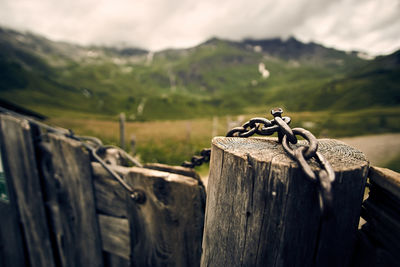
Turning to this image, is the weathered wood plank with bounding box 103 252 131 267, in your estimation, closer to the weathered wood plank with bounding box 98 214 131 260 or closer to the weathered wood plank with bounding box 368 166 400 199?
the weathered wood plank with bounding box 98 214 131 260

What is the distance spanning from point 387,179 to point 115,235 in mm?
2040

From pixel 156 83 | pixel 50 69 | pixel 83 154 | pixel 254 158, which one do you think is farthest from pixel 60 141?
pixel 50 69

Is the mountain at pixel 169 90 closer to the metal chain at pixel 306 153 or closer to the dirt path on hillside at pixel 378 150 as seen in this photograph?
the dirt path on hillside at pixel 378 150

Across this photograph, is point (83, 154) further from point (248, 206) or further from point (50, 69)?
point (50, 69)

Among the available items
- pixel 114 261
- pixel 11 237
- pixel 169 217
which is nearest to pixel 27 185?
pixel 11 237

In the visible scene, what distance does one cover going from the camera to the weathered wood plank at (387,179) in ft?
2.66

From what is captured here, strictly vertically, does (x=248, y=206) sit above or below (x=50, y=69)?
below

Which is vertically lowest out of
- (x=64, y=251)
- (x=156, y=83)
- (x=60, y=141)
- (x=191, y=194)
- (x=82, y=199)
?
(x=64, y=251)

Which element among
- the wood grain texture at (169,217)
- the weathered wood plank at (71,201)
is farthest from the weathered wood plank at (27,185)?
the wood grain texture at (169,217)

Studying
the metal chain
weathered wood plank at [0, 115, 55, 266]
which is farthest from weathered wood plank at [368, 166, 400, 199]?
weathered wood plank at [0, 115, 55, 266]

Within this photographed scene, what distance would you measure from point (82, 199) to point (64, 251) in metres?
0.89

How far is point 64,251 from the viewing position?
2270mm

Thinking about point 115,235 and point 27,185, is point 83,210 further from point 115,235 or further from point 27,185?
point 27,185

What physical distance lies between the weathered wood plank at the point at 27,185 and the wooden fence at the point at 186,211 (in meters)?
0.01
